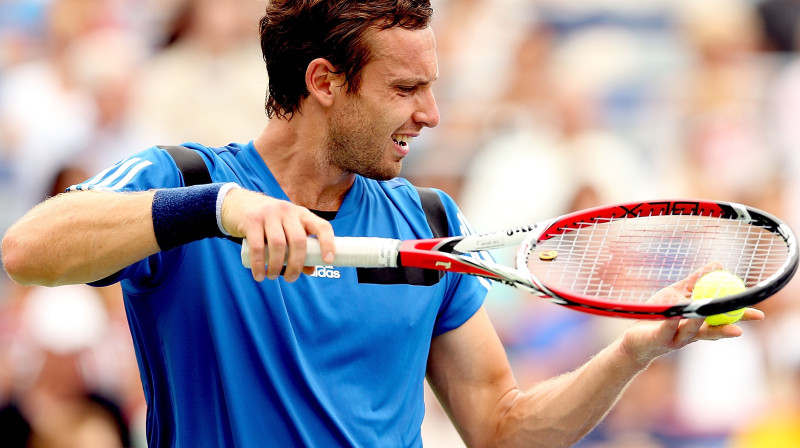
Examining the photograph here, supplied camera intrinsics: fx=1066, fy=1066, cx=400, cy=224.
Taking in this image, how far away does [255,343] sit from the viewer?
10.3ft

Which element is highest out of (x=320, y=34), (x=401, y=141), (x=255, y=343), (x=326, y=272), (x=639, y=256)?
(x=320, y=34)

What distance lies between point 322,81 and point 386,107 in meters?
0.25

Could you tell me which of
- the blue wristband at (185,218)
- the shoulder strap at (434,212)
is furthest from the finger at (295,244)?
the shoulder strap at (434,212)

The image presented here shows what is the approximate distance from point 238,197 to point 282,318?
502mm

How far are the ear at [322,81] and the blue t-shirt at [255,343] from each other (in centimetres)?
33

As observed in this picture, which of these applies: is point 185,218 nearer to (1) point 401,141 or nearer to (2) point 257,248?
(2) point 257,248

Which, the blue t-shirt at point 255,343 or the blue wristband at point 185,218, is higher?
the blue wristband at point 185,218

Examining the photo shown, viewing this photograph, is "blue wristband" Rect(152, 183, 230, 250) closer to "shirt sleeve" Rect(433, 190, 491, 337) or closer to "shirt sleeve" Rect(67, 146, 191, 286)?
"shirt sleeve" Rect(67, 146, 191, 286)

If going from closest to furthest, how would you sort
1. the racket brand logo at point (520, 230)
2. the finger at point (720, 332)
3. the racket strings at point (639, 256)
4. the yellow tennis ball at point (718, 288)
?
the finger at point (720, 332) → the yellow tennis ball at point (718, 288) → the racket brand logo at point (520, 230) → the racket strings at point (639, 256)

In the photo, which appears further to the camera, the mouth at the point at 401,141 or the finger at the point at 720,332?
the mouth at the point at 401,141

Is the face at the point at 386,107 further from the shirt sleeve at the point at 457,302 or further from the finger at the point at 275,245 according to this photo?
the finger at the point at 275,245

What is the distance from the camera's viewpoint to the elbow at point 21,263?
2.84 metres

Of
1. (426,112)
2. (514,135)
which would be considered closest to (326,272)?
(426,112)

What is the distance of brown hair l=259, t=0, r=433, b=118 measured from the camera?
11.2 ft
